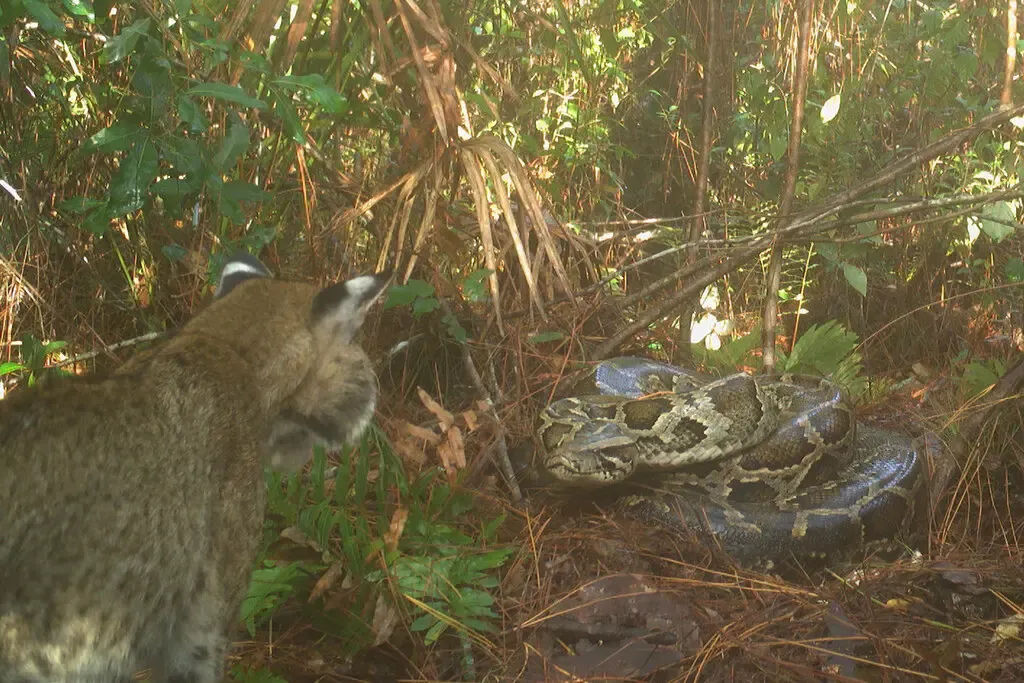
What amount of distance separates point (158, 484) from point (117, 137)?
5.66ft

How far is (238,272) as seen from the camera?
3375mm

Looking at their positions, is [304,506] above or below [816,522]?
above

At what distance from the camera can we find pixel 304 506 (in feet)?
13.1

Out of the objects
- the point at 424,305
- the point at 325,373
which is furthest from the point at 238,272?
the point at 424,305

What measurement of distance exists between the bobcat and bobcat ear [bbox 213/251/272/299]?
0.32 ft

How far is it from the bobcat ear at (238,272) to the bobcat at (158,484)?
0.10 m

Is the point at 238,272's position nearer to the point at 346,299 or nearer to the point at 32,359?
the point at 346,299

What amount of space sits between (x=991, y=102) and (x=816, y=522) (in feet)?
12.1

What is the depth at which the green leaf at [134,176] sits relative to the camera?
3.76 m

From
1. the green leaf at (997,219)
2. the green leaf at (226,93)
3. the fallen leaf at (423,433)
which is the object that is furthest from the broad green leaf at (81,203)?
the green leaf at (997,219)

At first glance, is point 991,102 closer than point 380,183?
No

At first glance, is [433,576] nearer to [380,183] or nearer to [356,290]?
[356,290]

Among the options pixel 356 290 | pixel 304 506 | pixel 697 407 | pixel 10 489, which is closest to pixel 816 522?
pixel 697 407

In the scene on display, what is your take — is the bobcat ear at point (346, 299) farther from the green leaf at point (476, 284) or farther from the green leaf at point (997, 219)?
the green leaf at point (997, 219)
